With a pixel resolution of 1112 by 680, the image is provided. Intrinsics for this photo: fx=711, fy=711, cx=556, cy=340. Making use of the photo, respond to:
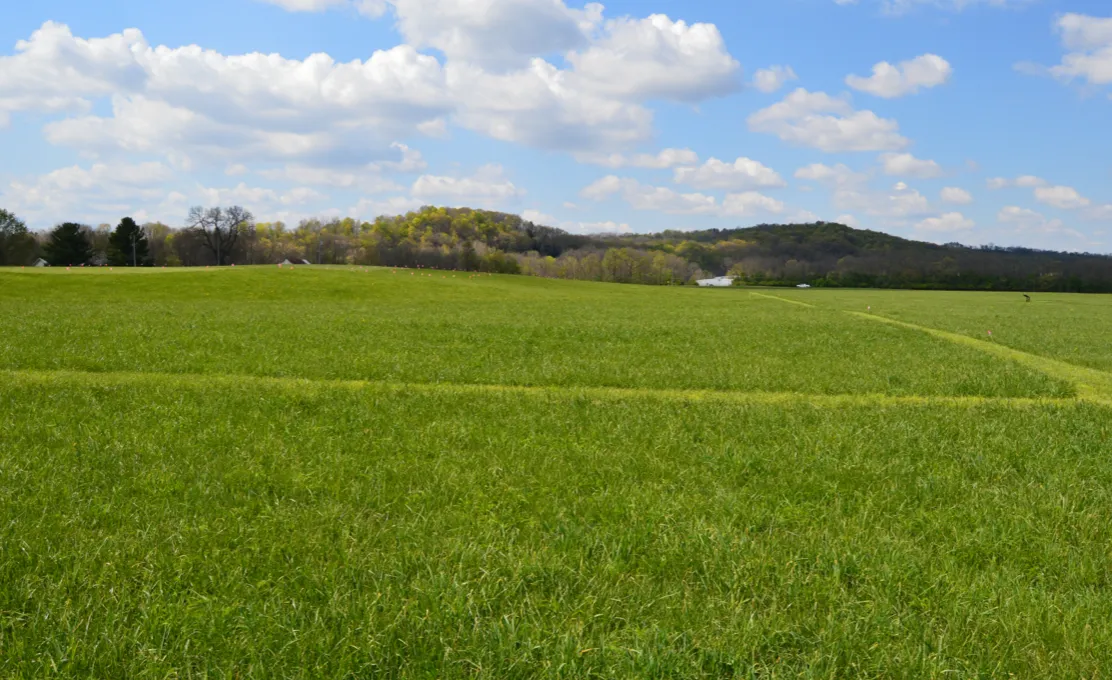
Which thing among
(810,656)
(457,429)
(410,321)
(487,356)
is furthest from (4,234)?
(810,656)

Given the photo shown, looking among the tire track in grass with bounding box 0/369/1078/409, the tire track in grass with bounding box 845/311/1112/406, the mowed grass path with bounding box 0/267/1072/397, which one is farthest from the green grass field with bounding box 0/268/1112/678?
the tire track in grass with bounding box 845/311/1112/406

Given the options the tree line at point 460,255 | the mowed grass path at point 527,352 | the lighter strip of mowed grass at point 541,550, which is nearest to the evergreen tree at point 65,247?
the tree line at point 460,255

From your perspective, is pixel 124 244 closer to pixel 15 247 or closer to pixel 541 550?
pixel 15 247

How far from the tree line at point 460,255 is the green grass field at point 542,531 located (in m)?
110

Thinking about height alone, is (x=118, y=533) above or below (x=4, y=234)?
below

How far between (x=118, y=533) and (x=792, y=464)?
809 cm

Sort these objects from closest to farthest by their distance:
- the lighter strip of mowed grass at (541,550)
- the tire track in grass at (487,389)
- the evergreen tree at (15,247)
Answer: the lighter strip of mowed grass at (541,550) < the tire track in grass at (487,389) < the evergreen tree at (15,247)

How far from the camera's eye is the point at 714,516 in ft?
25.2

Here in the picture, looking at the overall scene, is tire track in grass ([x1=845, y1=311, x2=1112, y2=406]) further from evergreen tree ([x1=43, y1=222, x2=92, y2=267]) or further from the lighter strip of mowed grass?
evergreen tree ([x1=43, y1=222, x2=92, y2=267])

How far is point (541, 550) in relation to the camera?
6.59 meters

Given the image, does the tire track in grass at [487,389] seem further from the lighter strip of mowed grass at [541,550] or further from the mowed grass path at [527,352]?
the lighter strip of mowed grass at [541,550]

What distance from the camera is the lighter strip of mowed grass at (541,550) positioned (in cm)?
502

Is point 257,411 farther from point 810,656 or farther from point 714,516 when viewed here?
point 810,656

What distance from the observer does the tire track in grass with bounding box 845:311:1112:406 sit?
59.5ft
